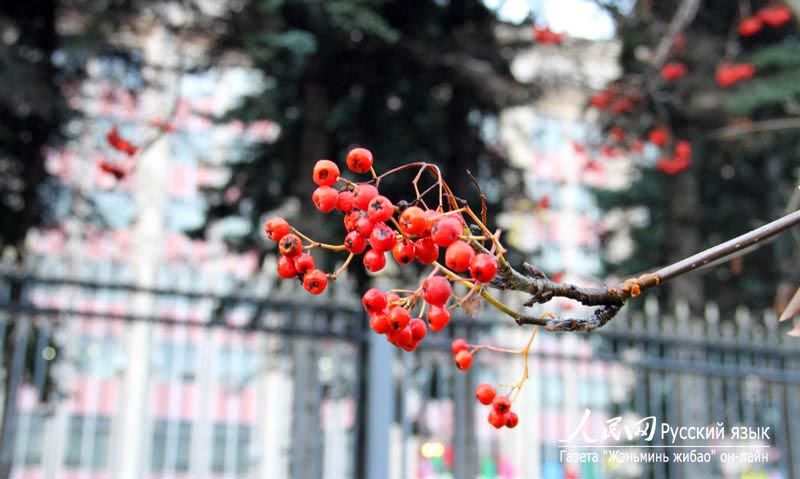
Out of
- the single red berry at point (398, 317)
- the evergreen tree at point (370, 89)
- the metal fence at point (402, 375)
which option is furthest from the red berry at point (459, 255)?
the evergreen tree at point (370, 89)

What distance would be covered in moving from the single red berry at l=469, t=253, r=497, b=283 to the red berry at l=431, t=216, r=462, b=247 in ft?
0.15

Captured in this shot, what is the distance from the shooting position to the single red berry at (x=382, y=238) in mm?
1369

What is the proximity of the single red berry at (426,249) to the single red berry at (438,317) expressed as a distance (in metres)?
0.15

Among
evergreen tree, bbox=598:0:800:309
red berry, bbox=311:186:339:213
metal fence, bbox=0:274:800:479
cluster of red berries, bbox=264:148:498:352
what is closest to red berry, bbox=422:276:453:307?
cluster of red berries, bbox=264:148:498:352

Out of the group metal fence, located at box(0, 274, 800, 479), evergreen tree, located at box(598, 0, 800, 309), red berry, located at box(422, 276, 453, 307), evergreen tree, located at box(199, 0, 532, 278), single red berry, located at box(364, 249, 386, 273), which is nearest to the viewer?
red berry, located at box(422, 276, 453, 307)

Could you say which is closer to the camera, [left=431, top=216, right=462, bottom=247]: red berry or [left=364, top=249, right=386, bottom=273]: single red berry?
[left=431, top=216, right=462, bottom=247]: red berry

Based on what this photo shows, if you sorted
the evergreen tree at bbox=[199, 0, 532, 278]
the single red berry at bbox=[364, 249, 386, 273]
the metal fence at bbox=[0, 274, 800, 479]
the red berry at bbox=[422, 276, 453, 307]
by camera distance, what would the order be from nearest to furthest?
the red berry at bbox=[422, 276, 453, 307] < the single red berry at bbox=[364, 249, 386, 273] < the metal fence at bbox=[0, 274, 800, 479] < the evergreen tree at bbox=[199, 0, 532, 278]

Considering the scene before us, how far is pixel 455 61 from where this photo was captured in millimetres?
8633

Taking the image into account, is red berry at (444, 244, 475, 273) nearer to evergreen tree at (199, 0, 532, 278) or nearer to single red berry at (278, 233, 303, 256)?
single red berry at (278, 233, 303, 256)

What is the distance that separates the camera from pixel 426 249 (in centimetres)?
136

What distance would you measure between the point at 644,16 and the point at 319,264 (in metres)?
4.16

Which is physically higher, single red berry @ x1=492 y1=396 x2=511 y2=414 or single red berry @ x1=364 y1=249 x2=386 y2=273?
single red berry @ x1=364 y1=249 x2=386 y2=273

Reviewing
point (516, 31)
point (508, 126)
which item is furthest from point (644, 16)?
point (508, 126)

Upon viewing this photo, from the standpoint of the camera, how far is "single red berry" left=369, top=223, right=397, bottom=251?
1.37m
